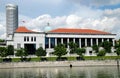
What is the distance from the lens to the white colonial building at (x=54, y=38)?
115 metres

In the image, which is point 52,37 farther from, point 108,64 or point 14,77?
point 14,77

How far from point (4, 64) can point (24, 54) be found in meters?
14.8

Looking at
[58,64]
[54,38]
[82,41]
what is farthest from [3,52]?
[82,41]

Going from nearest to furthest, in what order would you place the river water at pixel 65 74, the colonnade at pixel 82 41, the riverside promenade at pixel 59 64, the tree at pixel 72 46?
1. the river water at pixel 65 74
2. the riverside promenade at pixel 59 64
3. the tree at pixel 72 46
4. the colonnade at pixel 82 41

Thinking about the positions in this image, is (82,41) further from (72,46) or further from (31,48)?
(31,48)

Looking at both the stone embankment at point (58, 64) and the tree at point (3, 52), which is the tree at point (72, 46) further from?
the tree at point (3, 52)

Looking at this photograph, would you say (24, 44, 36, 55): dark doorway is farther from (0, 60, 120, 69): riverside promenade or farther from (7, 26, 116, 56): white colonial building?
(0, 60, 120, 69): riverside promenade

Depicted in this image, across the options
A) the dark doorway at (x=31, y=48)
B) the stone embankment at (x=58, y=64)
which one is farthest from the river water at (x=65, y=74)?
the dark doorway at (x=31, y=48)

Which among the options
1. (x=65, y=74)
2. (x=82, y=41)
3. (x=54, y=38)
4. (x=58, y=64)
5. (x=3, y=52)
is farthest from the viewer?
(x=82, y=41)

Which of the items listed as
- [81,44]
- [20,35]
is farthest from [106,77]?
[81,44]

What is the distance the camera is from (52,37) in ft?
398

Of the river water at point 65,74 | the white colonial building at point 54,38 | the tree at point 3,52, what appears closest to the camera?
the river water at point 65,74

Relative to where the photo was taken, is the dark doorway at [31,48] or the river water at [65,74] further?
the dark doorway at [31,48]

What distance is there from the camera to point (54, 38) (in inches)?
4820
